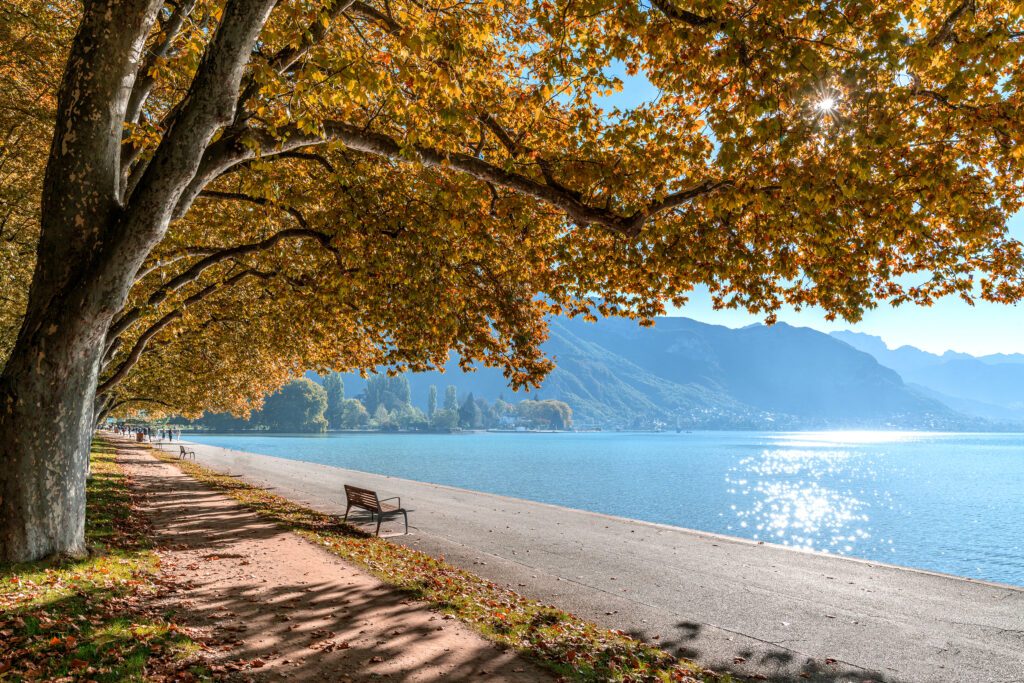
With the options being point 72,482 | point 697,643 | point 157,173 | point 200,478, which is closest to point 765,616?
point 697,643

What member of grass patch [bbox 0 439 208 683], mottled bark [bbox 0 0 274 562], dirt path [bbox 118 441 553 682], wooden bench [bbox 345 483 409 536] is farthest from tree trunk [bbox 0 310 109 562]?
wooden bench [bbox 345 483 409 536]

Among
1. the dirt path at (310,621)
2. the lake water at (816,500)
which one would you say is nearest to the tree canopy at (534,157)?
the dirt path at (310,621)

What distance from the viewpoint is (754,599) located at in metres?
11.1

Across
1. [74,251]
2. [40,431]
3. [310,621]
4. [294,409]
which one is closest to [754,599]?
[310,621]

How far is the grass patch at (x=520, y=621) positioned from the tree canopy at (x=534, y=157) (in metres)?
4.53

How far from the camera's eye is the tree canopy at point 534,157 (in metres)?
6.73

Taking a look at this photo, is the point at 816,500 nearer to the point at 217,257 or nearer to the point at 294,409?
the point at 217,257

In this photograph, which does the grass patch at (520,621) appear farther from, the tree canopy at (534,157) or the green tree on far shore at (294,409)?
the green tree on far shore at (294,409)

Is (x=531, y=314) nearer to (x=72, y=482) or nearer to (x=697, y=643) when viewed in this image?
(x=697, y=643)

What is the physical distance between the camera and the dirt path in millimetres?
6336

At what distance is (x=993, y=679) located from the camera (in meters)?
7.48

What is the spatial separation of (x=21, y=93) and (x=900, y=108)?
17.1 metres

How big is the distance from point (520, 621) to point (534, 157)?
764 centimetres

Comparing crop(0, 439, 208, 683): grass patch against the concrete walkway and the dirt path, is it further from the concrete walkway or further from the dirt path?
the concrete walkway
